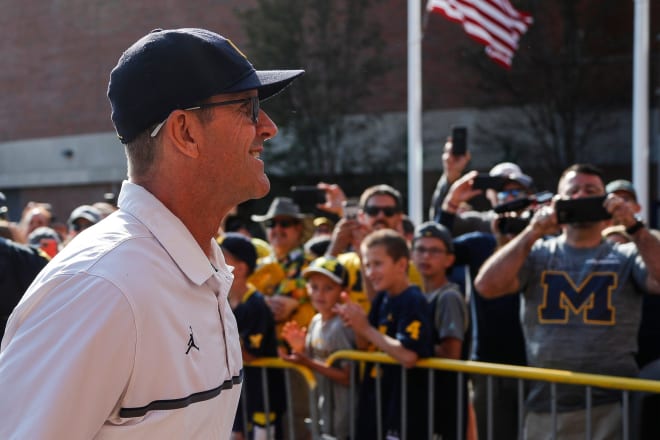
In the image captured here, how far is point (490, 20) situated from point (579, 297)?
6298 millimetres

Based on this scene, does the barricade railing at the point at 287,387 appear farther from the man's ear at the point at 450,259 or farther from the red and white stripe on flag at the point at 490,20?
the red and white stripe on flag at the point at 490,20

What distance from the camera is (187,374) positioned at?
1.49 meters

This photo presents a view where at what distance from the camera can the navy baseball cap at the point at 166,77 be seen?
5.17ft

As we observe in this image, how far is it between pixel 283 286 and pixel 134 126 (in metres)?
4.41

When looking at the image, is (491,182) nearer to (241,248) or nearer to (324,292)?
(324,292)

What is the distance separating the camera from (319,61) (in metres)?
20.9

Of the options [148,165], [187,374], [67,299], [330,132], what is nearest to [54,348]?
[67,299]

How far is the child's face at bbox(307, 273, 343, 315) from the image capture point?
16.6 feet

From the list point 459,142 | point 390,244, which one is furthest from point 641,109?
point 390,244

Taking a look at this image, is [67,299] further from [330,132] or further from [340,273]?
[330,132]

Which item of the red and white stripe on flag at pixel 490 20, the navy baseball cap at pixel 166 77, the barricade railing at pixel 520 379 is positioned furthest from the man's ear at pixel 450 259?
the red and white stripe on flag at pixel 490 20

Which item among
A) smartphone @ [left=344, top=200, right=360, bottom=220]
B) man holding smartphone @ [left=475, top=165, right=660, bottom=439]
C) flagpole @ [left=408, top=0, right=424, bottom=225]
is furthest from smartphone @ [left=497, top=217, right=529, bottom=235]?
flagpole @ [left=408, top=0, right=424, bottom=225]

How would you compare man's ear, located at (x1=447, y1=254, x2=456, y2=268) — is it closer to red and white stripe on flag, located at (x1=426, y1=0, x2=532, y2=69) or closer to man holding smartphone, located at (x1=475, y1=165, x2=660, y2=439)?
man holding smartphone, located at (x1=475, y1=165, x2=660, y2=439)

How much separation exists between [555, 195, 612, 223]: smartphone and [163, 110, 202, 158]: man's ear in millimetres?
2885
